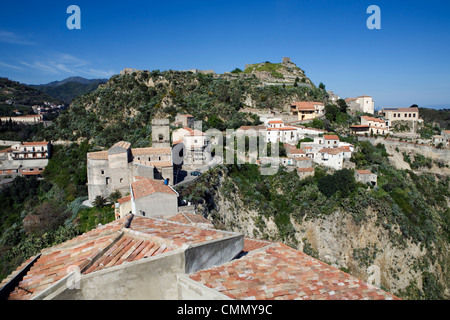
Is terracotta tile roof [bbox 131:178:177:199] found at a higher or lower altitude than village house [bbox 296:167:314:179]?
higher

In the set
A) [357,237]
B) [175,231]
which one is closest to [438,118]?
[357,237]

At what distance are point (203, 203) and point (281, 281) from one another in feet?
54.5

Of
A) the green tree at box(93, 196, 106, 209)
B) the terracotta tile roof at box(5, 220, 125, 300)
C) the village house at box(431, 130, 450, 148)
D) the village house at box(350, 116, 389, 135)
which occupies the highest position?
the village house at box(350, 116, 389, 135)

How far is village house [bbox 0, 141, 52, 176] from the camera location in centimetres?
4253

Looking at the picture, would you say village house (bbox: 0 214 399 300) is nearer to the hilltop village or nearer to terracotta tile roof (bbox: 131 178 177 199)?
the hilltop village

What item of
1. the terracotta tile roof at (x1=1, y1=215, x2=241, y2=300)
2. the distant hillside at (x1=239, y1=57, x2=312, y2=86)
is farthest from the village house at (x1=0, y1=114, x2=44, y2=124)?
the terracotta tile roof at (x1=1, y1=215, x2=241, y2=300)

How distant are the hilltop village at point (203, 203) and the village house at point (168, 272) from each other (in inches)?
0.8

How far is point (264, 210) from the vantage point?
29.1 metres

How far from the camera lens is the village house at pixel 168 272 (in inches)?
186

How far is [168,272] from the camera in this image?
5.20 meters

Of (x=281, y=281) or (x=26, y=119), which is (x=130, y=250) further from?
(x=26, y=119)

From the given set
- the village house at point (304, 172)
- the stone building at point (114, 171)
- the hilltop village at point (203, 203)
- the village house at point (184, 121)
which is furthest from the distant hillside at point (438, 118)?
the stone building at point (114, 171)

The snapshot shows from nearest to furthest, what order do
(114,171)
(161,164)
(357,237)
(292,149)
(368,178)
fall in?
(114,171) < (161,164) < (357,237) < (368,178) < (292,149)

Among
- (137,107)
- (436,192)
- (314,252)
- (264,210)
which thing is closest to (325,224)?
(314,252)
